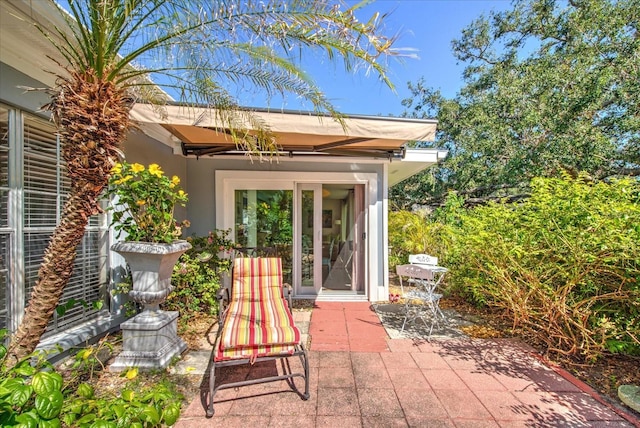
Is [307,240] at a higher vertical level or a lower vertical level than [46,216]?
lower

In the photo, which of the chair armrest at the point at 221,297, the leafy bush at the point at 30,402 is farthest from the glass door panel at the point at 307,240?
the leafy bush at the point at 30,402

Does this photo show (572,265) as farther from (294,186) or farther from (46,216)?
(46,216)

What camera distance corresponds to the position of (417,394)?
2.82 meters

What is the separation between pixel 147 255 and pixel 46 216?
1205 mm

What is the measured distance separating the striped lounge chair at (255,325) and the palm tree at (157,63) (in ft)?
4.90

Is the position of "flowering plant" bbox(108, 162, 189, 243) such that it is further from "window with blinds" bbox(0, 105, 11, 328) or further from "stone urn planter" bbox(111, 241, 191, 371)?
"window with blinds" bbox(0, 105, 11, 328)

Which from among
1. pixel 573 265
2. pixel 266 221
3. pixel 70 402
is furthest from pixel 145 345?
pixel 573 265

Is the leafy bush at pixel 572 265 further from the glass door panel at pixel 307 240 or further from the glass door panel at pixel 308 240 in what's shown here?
the glass door panel at pixel 307 240

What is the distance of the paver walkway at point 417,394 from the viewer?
8.09 feet

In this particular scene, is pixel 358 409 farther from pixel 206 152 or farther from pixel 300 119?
pixel 206 152

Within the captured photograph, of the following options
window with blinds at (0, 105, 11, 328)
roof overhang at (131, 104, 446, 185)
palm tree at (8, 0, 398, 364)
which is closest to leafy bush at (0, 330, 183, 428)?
palm tree at (8, 0, 398, 364)

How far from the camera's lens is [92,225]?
12.7ft

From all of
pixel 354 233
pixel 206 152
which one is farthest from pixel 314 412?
pixel 206 152

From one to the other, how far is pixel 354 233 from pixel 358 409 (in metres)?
4.02
